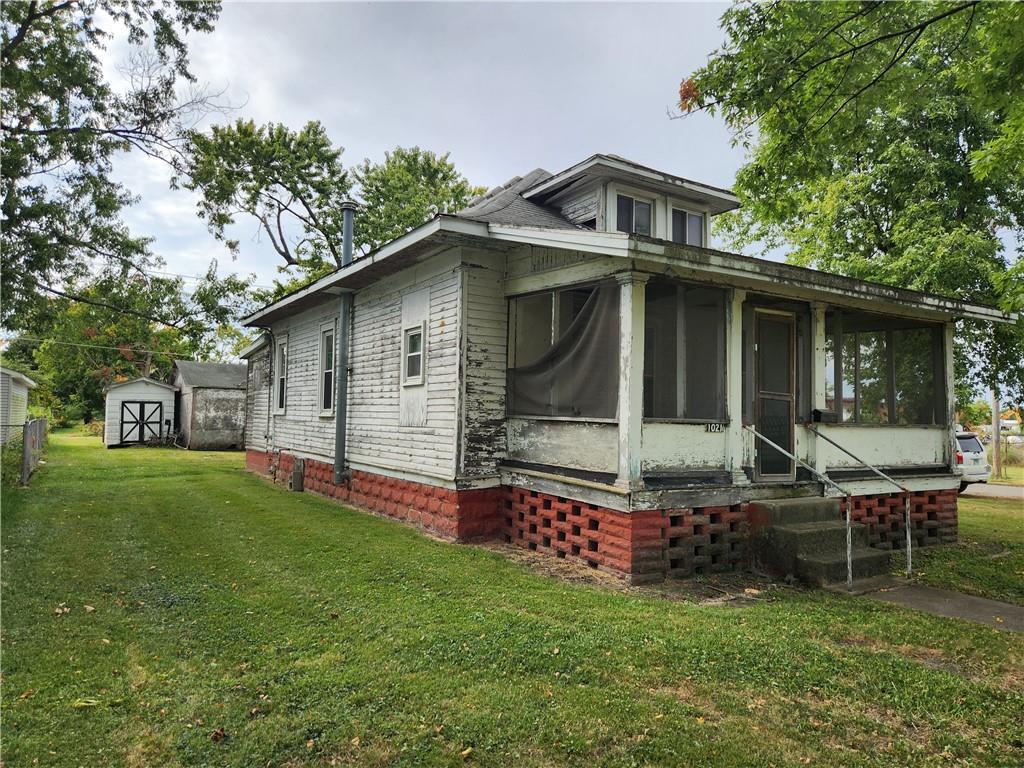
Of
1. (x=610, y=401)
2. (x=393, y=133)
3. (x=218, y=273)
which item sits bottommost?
(x=610, y=401)

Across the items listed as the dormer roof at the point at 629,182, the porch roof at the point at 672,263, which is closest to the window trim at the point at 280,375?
the porch roof at the point at 672,263

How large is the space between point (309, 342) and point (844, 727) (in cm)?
1253

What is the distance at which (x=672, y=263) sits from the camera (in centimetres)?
625

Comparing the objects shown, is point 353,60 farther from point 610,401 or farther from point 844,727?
point 844,727

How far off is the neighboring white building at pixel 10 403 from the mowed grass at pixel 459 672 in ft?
58.2

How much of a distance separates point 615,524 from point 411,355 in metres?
4.52

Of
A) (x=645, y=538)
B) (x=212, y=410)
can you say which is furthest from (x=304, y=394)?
(x=212, y=410)

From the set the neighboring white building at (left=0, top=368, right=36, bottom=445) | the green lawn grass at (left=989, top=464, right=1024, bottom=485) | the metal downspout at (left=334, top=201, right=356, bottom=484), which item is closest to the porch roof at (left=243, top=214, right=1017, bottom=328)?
the metal downspout at (left=334, top=201, right=356, bottom=484)

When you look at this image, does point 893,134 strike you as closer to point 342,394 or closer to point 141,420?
point 342,394

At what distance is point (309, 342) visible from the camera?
13.8 meters

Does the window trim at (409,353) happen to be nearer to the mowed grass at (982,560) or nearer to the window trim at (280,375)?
the window trim at (280,375)

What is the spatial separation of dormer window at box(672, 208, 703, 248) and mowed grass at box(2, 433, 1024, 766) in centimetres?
679

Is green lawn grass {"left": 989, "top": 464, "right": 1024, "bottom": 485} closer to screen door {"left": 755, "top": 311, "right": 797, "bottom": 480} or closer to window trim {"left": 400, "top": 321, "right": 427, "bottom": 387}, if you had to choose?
screen door {"left": 755, "top": 311, "right": 797, "bottom": 480}

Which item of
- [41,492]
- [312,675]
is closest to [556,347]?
[312,675]
